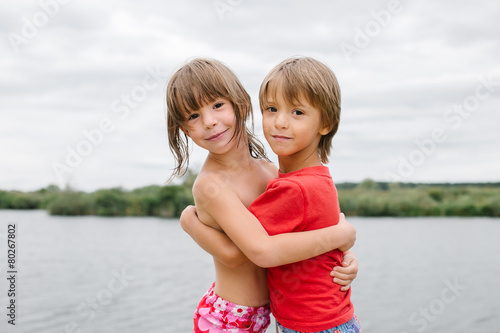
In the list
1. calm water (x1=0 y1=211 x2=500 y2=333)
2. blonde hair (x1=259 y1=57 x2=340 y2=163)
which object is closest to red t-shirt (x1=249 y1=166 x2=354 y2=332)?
blonde hair (x1=259 y1=57 x2=340 y2=163)

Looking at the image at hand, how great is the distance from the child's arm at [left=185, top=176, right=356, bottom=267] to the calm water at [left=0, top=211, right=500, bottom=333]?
15.1 ft

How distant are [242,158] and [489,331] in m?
15.6

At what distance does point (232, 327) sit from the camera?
6.72 ft

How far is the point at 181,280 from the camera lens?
72.7 feet

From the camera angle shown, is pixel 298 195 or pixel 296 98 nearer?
pixel 298 195

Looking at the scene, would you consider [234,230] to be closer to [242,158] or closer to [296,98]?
[242,158]

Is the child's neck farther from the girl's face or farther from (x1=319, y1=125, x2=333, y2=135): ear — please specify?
the girl's face

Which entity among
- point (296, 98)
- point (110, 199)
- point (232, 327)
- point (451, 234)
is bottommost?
point (110, 199)

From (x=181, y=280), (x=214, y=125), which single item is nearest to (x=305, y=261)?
(x=214, y=125)

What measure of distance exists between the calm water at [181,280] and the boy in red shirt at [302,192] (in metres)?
4.73

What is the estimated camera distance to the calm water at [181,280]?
15.4m

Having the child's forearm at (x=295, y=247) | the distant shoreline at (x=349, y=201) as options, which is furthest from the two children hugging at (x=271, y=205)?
the distant shoreline at (x=349, y=201)

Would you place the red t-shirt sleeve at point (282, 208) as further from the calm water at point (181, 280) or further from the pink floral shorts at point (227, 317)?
the calm water at point (181, 280)

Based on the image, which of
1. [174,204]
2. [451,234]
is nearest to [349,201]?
[451,234]
